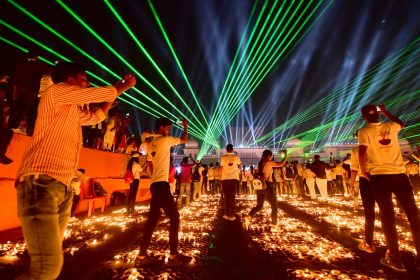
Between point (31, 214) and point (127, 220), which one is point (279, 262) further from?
point (127, 220)

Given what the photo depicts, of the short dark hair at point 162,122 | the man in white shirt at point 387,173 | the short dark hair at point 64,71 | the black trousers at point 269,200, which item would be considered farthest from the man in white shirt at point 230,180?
the short dark hair at point 64,71

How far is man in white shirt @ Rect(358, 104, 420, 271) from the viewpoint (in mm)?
3201

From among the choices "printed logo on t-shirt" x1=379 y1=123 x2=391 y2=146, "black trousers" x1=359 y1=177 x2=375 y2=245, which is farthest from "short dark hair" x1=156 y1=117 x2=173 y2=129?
"black trousers" x1=359 y1=177 x2=375 y2=245

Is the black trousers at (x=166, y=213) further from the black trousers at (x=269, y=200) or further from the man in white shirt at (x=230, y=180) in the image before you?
the man in white shirt at (x=230, y=180)

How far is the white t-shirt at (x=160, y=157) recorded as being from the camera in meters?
3.66

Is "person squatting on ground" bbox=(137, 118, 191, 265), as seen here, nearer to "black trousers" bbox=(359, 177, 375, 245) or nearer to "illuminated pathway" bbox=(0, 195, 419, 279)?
"illuminated pathway" bbox=(0, 195, 419, 279)

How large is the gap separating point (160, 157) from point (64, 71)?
194cm

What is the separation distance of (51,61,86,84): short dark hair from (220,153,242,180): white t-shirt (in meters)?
5.42

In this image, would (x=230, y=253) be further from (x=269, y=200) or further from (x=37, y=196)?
(x=37, y=196)

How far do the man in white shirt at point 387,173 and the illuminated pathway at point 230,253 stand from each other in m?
0.38

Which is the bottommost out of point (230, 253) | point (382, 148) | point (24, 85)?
point (230, 253)

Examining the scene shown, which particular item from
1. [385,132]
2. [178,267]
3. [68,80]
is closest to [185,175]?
[178,267]

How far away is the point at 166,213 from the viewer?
3.50 metres

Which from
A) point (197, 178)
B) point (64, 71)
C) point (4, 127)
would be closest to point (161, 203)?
point (64, 71)
